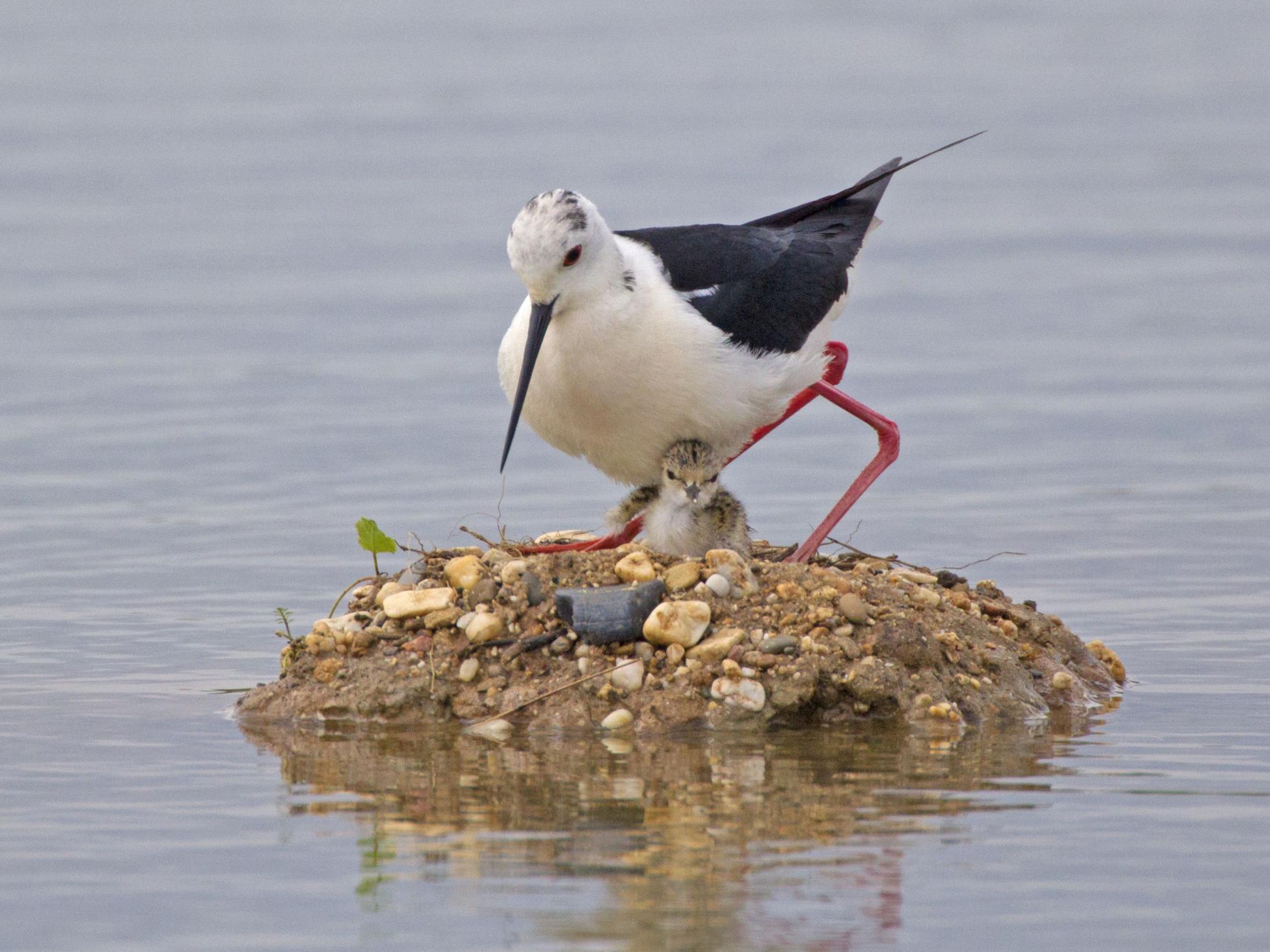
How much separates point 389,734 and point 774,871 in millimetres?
2080

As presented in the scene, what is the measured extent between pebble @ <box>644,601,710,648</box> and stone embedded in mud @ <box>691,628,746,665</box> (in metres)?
0.03

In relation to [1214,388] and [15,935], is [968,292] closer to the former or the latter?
[1214,388]

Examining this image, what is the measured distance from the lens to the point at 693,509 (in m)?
8.03

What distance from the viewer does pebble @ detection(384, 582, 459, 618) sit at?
7703mm

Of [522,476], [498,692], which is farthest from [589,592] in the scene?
[522,476]

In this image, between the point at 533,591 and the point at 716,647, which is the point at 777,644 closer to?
the point at 716,647

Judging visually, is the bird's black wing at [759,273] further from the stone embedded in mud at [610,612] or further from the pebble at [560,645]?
the pebble at [560,645]

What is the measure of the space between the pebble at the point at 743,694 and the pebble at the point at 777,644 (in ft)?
0.41

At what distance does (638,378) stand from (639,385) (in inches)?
1.0

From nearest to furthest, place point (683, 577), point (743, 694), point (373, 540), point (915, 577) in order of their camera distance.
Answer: point (743, 694), point (683, 577), point (915, 577), point (373, 540)

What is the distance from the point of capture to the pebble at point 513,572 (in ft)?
25.3

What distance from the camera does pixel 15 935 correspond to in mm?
5457

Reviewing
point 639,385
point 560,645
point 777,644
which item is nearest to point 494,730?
point 560,645

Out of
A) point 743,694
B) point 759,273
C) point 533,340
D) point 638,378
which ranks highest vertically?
point 759,273
